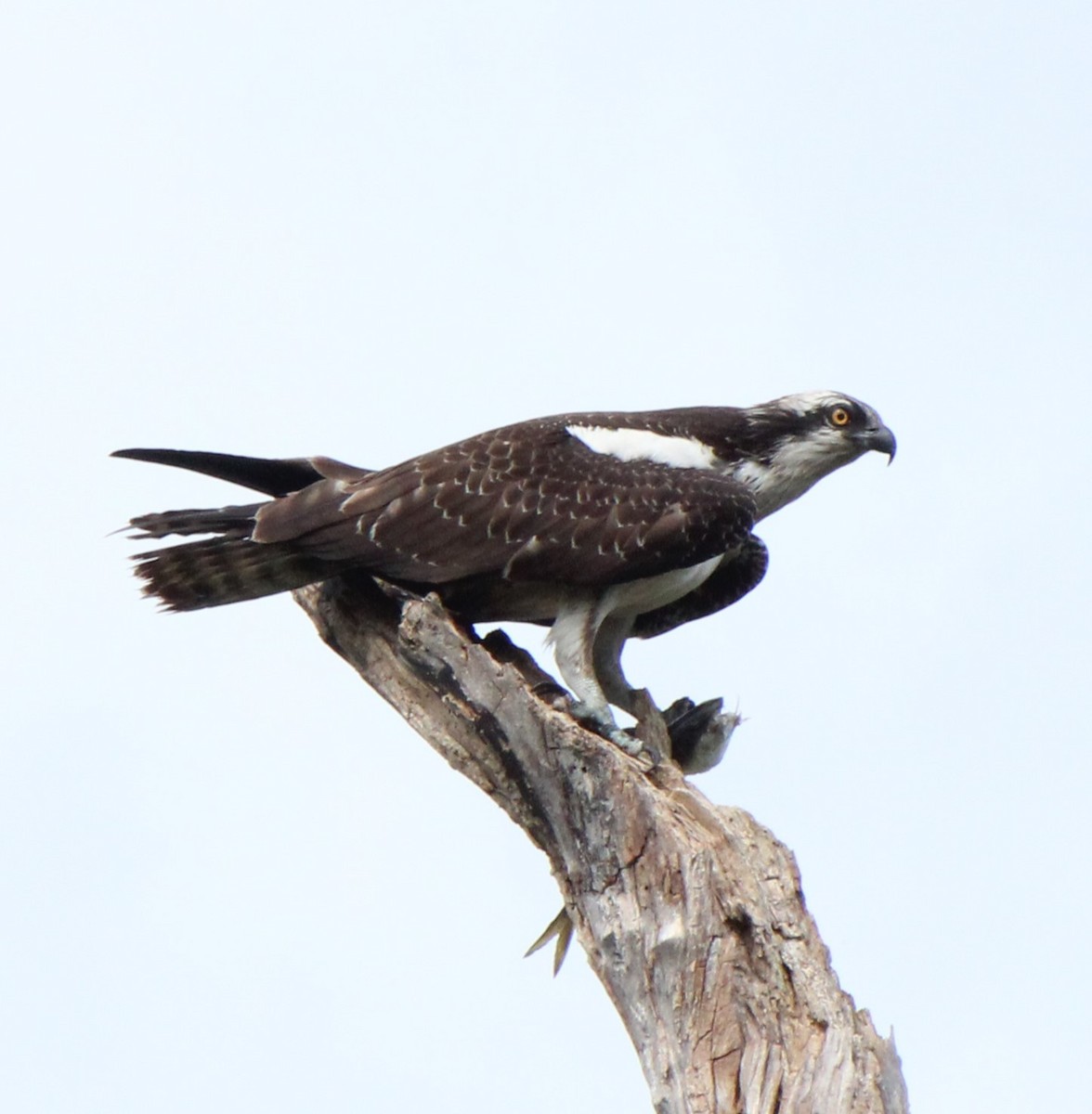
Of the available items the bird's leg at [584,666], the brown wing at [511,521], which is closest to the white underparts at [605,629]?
the bird's leg at [584,666]

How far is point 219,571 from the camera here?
8.11m

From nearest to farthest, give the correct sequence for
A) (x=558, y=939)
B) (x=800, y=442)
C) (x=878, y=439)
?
1. (x=558, y=939)
2. (x=800, y=442)
3. (x=878, y=439)

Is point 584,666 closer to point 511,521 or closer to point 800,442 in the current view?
point 511,521

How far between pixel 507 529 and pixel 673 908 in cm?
223

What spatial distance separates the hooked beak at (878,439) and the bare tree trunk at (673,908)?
252 centimetres

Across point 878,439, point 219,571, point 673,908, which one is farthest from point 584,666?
point 878,439

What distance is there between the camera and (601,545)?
316 inches

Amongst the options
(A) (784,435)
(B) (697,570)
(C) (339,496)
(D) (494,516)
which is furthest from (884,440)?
(C) (339,496)

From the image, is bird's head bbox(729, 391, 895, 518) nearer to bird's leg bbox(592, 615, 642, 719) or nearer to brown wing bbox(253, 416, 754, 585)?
brown wing bbox(253, 416, 754, 585)

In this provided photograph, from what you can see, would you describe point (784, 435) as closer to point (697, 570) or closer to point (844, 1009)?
point (697, 570)

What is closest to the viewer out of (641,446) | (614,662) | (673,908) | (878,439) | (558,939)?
(673,908)

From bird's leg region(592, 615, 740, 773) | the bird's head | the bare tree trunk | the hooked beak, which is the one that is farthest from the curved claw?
the hooked beak

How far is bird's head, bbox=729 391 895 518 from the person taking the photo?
890 cm

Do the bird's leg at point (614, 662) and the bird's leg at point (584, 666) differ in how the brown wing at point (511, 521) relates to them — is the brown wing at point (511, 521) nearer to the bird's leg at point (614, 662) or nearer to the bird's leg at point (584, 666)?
the bird's leg at point (584, 666)
